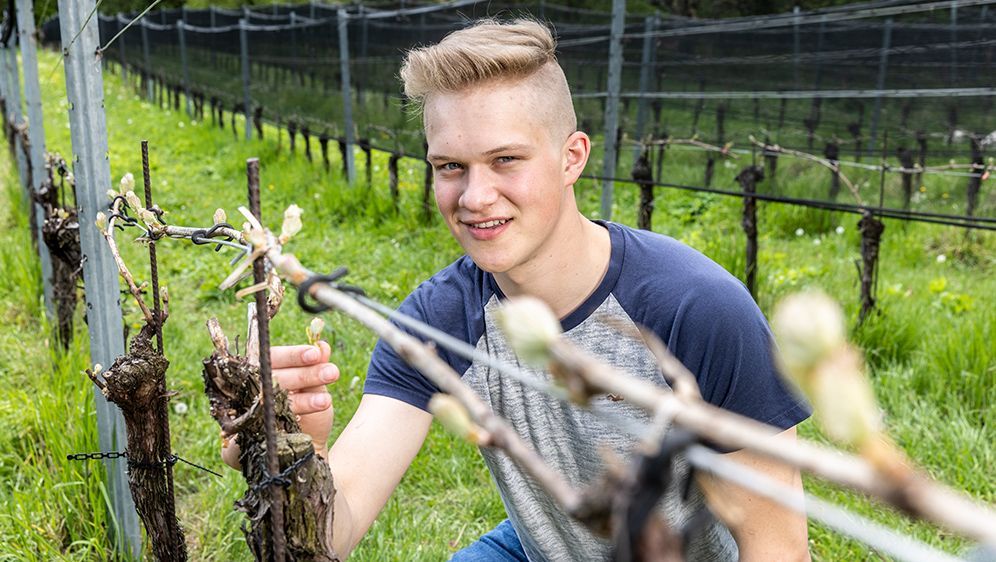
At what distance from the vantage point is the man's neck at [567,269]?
5.40 ft

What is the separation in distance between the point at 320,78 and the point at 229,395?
8.08 m

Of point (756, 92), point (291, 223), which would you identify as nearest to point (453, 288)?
point (291, 223)

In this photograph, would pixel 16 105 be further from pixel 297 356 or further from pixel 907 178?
pixel 907 178

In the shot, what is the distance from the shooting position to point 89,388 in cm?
248

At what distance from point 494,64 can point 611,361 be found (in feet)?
1.95

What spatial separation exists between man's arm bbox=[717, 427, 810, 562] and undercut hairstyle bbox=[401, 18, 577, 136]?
72 cm

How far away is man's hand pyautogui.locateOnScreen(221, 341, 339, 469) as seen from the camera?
4.18 ft

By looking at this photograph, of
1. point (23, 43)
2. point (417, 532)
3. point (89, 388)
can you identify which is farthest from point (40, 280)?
point (417, 532)

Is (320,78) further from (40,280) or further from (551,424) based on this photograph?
(551,424)

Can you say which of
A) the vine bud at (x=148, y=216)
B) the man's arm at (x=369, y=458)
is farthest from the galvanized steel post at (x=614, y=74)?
the vine bud at (x=148, y=216)

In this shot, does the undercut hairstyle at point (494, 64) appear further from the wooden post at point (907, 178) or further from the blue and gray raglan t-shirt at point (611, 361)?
the wooden post at point (907, 178)

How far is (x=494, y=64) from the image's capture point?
4.95 ft

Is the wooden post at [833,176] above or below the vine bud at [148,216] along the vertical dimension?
below

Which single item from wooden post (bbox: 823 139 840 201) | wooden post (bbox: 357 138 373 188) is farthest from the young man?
wooden post (bbox: 823 139 840 201)
